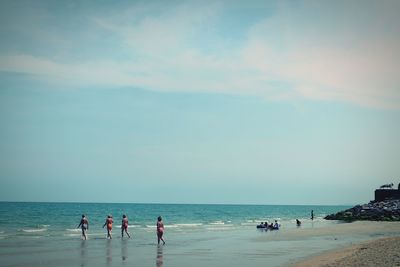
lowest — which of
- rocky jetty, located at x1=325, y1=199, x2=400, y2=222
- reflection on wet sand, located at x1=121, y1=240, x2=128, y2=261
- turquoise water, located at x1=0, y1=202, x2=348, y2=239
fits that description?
turquoise water, located at x1=0, y1=202, x2=348, y2=239

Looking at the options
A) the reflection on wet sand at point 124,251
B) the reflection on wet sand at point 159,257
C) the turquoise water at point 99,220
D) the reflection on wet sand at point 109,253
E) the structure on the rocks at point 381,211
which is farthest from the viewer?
the structure on the rocks at point 381,211

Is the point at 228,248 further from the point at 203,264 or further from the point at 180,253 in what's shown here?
the point at 203,264

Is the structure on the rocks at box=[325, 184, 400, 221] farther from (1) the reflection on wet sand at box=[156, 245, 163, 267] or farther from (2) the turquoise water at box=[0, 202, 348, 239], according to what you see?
(1) the reflection on wet sand at box=[156, 245, 163, 267]

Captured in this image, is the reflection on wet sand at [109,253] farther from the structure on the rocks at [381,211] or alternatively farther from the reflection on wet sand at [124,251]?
the structure on the rocks at [381,211]

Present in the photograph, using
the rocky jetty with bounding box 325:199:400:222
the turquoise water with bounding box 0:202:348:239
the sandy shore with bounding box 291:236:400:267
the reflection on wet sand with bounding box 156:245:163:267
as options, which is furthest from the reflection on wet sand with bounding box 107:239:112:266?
the rocky jetty with bounding box 325:199:400:222

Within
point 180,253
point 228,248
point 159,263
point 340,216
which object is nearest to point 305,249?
point 228,248

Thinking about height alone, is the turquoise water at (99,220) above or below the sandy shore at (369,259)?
below

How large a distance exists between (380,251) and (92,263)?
12327 millimetres

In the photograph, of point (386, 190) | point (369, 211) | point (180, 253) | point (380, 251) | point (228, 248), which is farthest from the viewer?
point (386, 190)

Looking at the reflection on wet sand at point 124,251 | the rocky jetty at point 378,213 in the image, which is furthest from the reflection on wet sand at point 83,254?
the rocky jetty at point 378,213

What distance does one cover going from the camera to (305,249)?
24.0 meters

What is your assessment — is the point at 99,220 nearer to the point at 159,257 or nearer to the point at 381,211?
the point at 381,211

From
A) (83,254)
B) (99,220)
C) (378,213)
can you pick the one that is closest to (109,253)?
(83,254)

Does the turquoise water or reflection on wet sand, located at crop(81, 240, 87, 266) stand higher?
reflection on wet sand, located at crop(81, 240, 87, 266)
